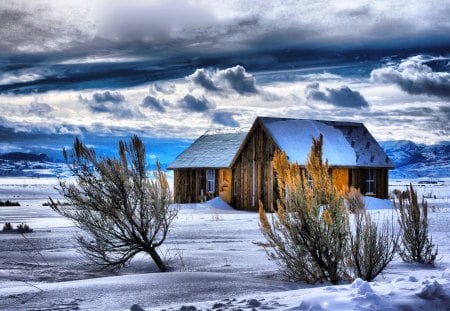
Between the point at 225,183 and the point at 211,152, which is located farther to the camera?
the point at 211,152

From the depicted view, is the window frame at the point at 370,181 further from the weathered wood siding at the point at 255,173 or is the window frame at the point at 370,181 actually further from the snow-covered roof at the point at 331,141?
the weathered wood siding at the point at 255,173

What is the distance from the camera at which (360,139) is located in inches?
1227

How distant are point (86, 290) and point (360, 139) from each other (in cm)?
2549

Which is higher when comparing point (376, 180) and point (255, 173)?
point (255, 173)

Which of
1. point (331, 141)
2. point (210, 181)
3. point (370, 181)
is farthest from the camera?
point (210, 181)

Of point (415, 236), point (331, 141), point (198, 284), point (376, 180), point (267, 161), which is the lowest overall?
point (198, 284)

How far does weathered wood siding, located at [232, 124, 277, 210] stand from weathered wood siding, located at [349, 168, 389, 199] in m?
4.41

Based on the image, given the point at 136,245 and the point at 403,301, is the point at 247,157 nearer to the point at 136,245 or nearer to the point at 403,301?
the point at 136,245

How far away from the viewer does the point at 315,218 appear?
8477mm

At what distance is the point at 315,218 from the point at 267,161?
19.6 meters

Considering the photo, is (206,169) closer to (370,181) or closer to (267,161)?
(267,161)

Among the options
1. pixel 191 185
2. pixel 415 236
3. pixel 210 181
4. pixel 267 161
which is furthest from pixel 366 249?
pixel 191 185

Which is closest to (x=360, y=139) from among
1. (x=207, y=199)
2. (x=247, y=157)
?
(x=247, y=157)

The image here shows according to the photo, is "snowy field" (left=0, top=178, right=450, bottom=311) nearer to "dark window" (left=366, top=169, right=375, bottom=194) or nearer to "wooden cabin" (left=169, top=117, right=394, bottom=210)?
"wooden cabin" (left=169, top=117, right=394, bottom=210)
